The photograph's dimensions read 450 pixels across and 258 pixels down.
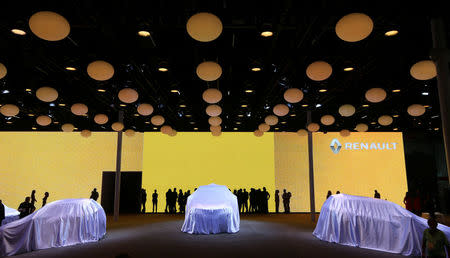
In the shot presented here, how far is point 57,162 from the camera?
17.8 meters

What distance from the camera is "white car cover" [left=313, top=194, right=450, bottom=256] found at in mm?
6332

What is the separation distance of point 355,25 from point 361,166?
15.8 meters

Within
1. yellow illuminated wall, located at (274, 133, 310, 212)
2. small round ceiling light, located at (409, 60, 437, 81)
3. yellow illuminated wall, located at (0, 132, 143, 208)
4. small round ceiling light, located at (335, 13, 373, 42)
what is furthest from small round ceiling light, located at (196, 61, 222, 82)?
yellow illuminated wall, located at (0, 132, 143, 208)

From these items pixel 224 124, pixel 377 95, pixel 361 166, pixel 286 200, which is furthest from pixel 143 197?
pixel 377 95

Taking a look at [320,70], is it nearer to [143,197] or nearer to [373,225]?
[373,225]

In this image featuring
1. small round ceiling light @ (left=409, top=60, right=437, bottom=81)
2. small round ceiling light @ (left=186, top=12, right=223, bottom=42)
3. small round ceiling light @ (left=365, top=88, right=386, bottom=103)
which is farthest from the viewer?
small round ceiling light @ (left=365, top=88, right=386, bottom=103)

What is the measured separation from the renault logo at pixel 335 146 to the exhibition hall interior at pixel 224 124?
56 mm

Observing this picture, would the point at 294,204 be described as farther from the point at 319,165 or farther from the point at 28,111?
the point at 28,111

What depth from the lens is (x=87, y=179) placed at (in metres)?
17.7

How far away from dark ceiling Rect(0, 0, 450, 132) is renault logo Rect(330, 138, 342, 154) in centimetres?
425

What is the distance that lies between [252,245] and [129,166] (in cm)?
1201

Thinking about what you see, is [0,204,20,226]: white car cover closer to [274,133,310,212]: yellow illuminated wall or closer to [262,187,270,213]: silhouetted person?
[262,187,270,213]: silhouetted person

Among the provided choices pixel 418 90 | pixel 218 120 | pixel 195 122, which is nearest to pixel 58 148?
pixel 195 122

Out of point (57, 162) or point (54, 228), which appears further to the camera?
point (57, 162)
